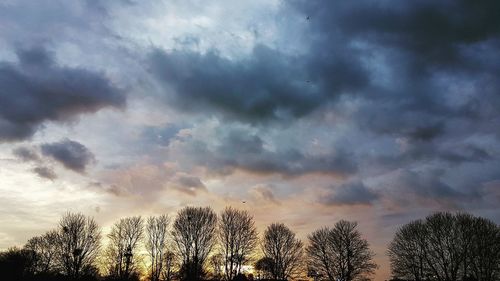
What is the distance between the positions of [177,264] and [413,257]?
54.5m

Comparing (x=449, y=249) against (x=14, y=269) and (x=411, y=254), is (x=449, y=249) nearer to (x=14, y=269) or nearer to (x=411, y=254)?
(x=411, y=254)

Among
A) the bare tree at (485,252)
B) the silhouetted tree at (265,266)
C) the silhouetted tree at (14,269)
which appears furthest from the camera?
the silhouetted tree at (265,266)

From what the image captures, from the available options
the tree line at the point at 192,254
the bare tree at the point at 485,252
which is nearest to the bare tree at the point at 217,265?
the tree line at the point at 192,254

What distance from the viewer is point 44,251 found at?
101 m

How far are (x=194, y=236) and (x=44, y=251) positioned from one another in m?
44.5

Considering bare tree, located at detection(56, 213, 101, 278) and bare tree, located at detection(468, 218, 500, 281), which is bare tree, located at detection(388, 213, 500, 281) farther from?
bare tree, located at detection(56, 213, 101, 278)

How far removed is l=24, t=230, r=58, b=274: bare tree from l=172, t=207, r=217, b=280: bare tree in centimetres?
3116

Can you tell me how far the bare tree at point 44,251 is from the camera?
9449cm

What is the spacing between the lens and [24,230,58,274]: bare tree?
9449cm

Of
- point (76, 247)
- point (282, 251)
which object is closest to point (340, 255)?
point (282, 251)

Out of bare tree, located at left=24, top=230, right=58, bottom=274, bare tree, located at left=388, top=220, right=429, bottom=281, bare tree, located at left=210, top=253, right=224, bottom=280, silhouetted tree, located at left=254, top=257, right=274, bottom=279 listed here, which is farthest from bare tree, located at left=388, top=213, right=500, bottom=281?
Answer: bare tree, located at left=24, top=230, right=58, bottom=274

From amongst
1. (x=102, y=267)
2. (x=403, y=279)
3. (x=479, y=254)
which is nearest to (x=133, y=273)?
(x=102, y=267)

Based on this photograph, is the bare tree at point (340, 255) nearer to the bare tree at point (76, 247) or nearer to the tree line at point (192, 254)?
the tree line at point (192, 254)

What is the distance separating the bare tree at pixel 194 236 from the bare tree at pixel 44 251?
31160 millimetres
